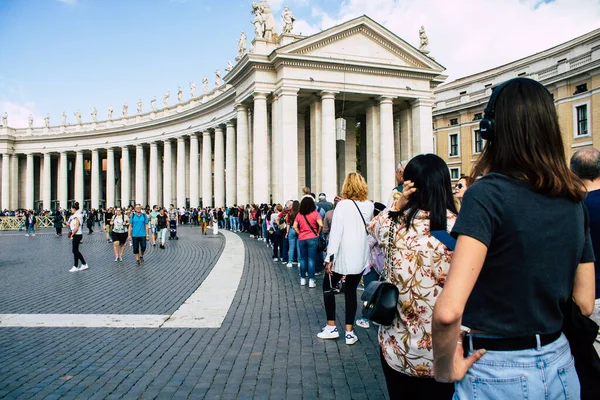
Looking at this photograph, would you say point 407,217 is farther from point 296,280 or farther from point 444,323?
point 296,280

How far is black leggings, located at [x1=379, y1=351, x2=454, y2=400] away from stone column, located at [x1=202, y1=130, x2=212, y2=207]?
42220 mm

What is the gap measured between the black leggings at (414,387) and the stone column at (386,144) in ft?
101

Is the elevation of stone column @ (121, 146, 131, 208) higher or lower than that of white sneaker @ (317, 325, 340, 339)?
higher

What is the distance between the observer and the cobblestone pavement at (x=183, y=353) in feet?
15.6

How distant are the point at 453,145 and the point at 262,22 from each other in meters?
25.2

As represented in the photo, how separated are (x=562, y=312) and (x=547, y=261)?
1.04 ft

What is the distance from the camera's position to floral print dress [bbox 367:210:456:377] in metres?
2.80

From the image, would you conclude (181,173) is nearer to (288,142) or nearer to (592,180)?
(288,142)

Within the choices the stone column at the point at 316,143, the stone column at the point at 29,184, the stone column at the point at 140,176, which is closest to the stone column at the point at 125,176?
the stone column at the point at 140,176

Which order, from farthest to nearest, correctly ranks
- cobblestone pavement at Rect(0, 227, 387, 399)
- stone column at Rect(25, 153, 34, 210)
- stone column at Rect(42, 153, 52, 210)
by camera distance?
stone column at Rect(25, 153, 34, 210) < stone column at Rect(42, 153, 52, 210) < cobblestone pavement at Rect(0, 227, 387, 399)

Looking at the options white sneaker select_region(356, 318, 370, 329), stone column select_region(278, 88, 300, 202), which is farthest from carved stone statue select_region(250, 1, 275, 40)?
white sneaker select_region(356, 318, 370, 329)

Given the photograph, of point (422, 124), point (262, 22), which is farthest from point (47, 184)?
point (422, 124)

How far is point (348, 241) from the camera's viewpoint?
6.17 metres

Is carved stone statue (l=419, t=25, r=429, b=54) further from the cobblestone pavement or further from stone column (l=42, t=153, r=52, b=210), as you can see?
stone column (l=42, t=153, r=52, b=210)
